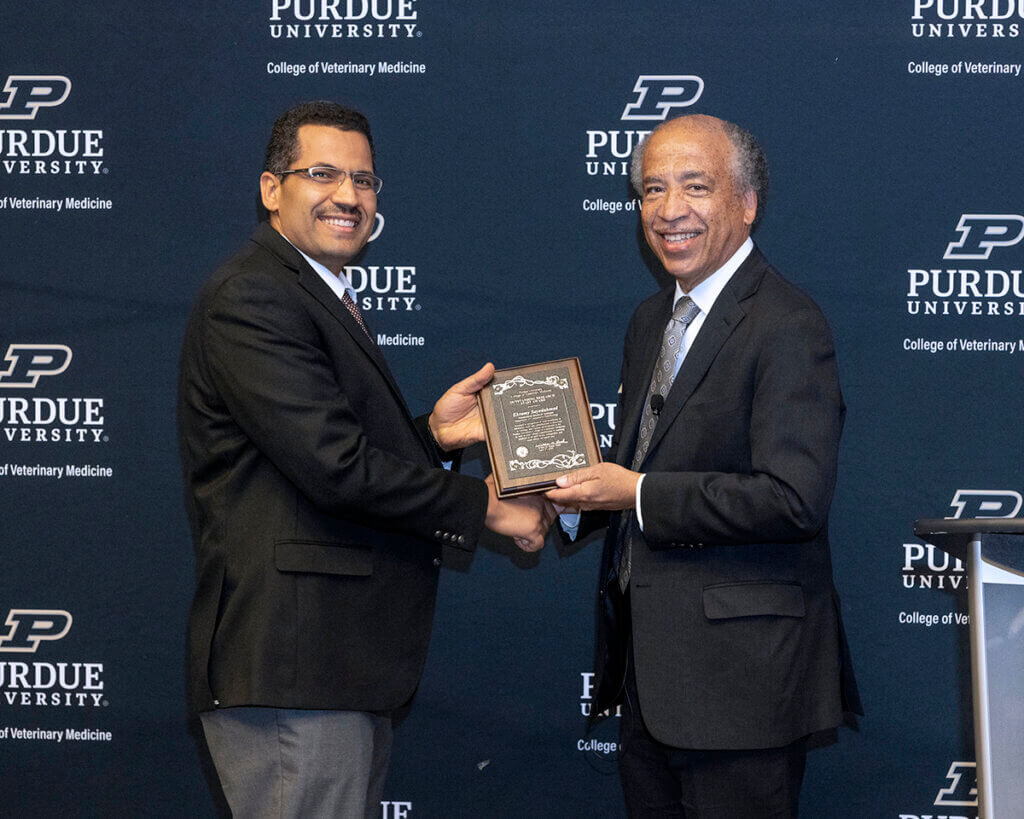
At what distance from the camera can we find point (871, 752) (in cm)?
369

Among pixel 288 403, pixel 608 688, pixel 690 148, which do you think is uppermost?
pixel 690 148

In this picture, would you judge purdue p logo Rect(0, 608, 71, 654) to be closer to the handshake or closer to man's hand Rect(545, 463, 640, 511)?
the handshake

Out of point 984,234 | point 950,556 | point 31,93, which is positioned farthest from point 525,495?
point 31,93

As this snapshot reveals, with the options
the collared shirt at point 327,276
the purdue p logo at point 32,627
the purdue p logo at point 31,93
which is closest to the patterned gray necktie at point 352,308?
the collared shirt at point 327,276

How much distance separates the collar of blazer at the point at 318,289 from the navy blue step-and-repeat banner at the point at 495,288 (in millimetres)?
986

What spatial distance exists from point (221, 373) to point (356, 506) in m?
0.45

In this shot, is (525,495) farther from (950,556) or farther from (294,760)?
(950,556)

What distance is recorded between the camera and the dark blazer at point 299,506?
2.54 metres

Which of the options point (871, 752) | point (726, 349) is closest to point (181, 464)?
point (726, 349)

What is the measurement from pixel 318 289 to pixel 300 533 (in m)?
0.60

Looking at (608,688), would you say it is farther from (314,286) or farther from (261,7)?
(261,7)

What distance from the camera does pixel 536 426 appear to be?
290cm

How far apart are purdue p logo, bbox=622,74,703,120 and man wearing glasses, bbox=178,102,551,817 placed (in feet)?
4.67

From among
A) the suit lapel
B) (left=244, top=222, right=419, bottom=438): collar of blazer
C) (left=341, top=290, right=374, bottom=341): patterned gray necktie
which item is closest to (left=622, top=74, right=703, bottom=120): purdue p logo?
the suit lapel
